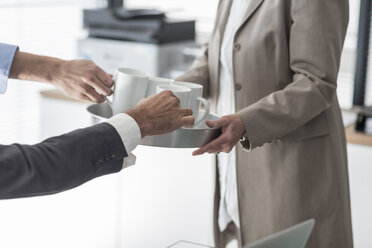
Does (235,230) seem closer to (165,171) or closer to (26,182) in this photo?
(165,171)

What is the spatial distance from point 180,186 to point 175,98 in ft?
4.31

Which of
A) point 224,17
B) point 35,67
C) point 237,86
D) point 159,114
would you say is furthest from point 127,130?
point 224,17

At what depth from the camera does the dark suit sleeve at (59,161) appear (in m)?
1.13

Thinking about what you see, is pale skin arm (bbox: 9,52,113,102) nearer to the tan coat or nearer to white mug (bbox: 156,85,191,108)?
white mug (bbox: 156,85,191,108)

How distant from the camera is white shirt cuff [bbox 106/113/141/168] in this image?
1.24m

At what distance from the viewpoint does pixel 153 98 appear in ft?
4.33

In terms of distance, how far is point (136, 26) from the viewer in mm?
3029

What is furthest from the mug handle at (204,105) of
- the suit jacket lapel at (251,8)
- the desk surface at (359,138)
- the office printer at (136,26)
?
the office printer at (136,26)

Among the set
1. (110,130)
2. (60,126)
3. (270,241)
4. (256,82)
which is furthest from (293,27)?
(60,126)

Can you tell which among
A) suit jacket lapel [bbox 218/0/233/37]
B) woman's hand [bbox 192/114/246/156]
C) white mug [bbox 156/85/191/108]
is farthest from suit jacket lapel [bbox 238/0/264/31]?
white mug [bbox 156/85/191/108]

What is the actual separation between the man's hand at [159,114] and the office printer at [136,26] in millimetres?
1658

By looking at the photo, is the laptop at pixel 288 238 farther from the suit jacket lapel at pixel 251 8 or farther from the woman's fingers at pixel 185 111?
the suit jacket lapel at pixel 251 8

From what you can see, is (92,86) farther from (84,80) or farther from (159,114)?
(159,114)

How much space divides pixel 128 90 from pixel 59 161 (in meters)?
0.30
